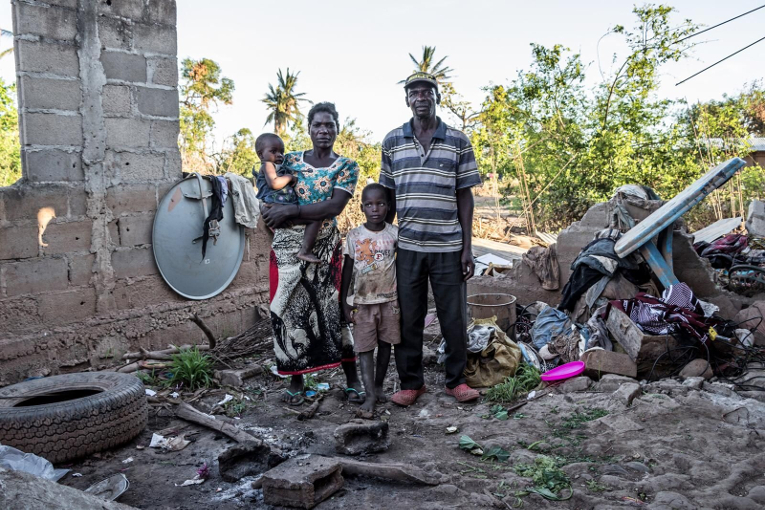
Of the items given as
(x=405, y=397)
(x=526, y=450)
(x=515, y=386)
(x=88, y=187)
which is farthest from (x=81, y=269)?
(x=526, y=450)

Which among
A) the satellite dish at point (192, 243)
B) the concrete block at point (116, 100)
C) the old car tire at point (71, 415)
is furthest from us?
the satellite dish at point (192, 243)

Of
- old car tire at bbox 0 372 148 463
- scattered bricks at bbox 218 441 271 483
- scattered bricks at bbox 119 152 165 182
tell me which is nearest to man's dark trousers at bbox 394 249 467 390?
scattered bricks at bbox 218 441 271 483

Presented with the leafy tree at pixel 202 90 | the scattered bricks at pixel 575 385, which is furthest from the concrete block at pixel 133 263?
the leafy tree at pixel 202 90

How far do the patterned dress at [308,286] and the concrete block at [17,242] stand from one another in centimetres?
186

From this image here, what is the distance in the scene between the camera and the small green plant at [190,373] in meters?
4.38

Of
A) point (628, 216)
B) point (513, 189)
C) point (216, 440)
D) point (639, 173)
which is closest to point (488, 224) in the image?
point (513, 189)

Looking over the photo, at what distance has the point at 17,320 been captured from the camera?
423 centimetres

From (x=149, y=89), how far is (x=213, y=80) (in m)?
20.1

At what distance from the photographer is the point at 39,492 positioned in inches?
75.5

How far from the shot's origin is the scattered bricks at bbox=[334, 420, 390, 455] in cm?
315

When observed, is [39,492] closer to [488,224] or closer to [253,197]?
[253,197]

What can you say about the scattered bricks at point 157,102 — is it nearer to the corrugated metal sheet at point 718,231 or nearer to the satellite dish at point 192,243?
the satellite dish at point 192,243

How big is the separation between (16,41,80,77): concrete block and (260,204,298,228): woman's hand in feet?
6.63

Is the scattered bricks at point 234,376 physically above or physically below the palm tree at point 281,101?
below
